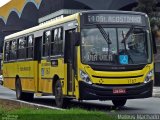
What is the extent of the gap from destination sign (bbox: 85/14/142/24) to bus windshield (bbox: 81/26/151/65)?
25 centimetres

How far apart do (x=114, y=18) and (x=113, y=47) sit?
1063 mm

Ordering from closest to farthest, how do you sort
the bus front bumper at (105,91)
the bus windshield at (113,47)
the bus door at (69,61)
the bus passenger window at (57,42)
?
the bus front bumper at (105,91)
the bus windshield at (113,47)
the bus door at (69,61)
the bus passenger window at (57,42)

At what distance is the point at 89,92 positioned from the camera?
16.1 meters

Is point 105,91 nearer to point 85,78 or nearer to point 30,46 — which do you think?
point 85,78

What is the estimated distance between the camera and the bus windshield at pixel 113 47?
53.8 feet

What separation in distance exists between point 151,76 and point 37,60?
5.62 meters

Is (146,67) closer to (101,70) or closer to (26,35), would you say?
(101,70)


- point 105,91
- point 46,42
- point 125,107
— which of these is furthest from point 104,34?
point 125,107

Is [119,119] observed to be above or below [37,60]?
below

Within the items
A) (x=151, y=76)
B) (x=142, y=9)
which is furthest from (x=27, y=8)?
(x=151, y=76)

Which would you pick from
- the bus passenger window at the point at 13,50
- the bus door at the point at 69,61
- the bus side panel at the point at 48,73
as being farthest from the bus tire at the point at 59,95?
the bus passenger window at the point at 13,50

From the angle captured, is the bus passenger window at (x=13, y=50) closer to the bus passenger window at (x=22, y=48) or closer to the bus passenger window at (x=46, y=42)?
the bus passenger window at (x=22, y=48)

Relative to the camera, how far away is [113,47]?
16.5 meters

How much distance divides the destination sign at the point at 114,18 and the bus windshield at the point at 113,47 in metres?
0.25
